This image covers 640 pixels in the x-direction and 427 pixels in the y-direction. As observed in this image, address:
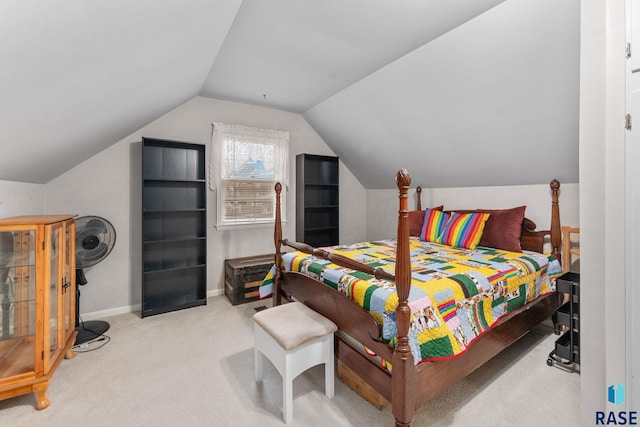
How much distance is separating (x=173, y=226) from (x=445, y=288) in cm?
304

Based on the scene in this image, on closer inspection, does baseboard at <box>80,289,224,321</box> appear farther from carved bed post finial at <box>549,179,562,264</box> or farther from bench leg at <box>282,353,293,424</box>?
carved bed post finial at <box>549,179,562,264</box>

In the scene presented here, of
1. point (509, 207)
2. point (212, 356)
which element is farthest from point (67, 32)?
point (509, 207)

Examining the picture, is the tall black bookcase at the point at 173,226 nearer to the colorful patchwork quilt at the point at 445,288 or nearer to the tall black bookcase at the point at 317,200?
the colorful patchwork quilt at the point at 445,288

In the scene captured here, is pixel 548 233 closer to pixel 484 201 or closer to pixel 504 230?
pixel 504 230

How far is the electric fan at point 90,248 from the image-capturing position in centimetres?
262

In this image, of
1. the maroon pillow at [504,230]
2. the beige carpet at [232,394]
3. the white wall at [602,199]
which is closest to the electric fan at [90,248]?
→ the beige carpet at [232,394]

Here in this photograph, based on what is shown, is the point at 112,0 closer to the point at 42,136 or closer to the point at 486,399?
the point at 42,136

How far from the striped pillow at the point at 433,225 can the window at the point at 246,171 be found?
192 centimetres

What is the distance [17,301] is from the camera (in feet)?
5.95

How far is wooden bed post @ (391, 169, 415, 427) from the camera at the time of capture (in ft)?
4.55

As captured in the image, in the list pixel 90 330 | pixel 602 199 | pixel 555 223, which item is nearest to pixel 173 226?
pixel 90 330

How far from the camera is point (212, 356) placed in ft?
7.52

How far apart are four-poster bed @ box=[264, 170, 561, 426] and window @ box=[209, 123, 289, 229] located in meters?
1.58

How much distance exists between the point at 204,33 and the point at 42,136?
1244mm
